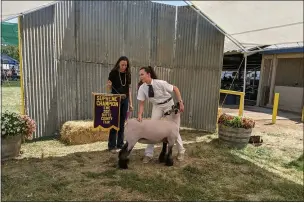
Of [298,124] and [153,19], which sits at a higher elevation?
[153,19]

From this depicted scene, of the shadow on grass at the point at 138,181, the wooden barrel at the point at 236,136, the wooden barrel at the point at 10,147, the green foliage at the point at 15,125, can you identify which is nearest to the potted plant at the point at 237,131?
the wooden barrel at the point at 236,136

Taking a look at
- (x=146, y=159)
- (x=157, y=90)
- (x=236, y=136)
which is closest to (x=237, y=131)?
(x=236, y=136)

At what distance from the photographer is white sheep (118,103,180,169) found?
4023 mm

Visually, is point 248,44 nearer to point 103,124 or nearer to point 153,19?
point 153,19

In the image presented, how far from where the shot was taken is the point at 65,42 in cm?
570

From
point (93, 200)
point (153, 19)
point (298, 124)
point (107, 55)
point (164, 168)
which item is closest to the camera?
point (93, 200)

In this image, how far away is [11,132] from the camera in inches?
169

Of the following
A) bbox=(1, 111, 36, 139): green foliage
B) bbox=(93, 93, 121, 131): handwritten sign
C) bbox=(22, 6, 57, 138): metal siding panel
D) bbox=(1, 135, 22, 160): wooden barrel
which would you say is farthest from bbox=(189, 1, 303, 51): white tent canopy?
bbox=(1, 135, 22, 160): wooden barrel

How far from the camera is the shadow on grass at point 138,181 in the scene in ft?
10.9

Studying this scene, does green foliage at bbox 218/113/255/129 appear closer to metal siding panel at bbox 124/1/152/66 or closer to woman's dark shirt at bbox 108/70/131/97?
woman's dark shirt at bbox 108/70/131/97

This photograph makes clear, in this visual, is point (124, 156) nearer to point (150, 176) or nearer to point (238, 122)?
point (150, 176)

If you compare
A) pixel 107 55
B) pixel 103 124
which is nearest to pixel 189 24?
pixel 107 55

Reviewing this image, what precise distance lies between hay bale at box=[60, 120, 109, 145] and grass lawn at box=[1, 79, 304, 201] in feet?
0.68

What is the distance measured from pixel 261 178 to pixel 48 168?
135 inches
